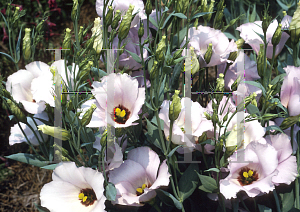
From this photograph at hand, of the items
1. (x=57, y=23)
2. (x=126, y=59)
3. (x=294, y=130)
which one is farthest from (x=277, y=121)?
(x=57, y=23)

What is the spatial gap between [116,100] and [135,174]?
0.58ft

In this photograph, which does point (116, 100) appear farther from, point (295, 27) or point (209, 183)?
point (295, 27)

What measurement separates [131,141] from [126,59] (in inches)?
8.4

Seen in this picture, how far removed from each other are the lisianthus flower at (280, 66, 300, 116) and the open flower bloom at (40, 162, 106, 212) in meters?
0.46

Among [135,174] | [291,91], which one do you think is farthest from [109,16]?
[291,91]

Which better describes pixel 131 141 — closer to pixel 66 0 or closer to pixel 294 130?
pixel 294 130

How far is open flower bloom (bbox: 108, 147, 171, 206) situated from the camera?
2.20ft

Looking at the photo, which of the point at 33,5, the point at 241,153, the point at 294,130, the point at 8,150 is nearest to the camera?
the point at 241,153

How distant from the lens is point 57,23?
1.79m

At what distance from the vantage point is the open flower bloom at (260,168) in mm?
630

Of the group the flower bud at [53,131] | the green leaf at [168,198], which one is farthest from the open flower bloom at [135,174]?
the flower bud at [53,131]

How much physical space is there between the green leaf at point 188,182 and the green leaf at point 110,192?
0.16 m

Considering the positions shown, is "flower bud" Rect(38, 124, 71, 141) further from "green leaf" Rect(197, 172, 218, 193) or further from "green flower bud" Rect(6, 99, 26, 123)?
"green leaf" Rect(197, 172, 218, 193)

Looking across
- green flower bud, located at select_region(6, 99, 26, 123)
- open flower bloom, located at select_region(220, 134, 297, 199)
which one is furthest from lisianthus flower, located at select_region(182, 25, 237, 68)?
green flower bud, located at select_region(6, 99, 26, 123)
